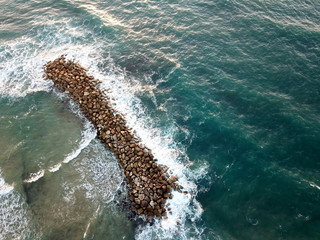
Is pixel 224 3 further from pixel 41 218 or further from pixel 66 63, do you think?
pixel 41 218

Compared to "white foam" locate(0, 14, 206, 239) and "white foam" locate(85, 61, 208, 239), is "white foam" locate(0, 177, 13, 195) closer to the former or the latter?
"white foam" locate(0, 14, 206, 239)

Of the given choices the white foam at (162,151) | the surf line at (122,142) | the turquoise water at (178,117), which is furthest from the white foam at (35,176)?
the white foam at (162,151)

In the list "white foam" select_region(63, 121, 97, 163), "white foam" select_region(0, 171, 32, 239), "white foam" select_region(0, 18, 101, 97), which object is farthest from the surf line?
"white foam" select_region(0, 171, 32, 239)

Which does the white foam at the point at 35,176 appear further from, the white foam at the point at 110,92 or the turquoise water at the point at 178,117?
the turquoise water at the point at 178,117

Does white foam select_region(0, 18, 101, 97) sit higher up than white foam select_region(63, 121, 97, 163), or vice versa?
white foam select_region(0, 18, 101, 97)

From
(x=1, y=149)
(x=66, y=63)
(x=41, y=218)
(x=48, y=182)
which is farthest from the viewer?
(x=66, y=63)

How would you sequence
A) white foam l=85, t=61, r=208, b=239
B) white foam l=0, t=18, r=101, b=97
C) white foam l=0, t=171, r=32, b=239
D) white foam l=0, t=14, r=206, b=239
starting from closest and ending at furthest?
white foam l=0, t=171, r=32, b=239 < white foam l=85, t=61, r=208, b=239 < white foam l=0, t=14, r=206, b=239 < white foam l=0, t=18, r=101, b=97

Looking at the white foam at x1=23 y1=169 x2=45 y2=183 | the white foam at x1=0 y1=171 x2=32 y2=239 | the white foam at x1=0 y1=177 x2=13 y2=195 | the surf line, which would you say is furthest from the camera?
the white foam at x1=23 y1=169 x2=45 y2=183

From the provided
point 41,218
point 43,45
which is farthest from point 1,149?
point 43,45
